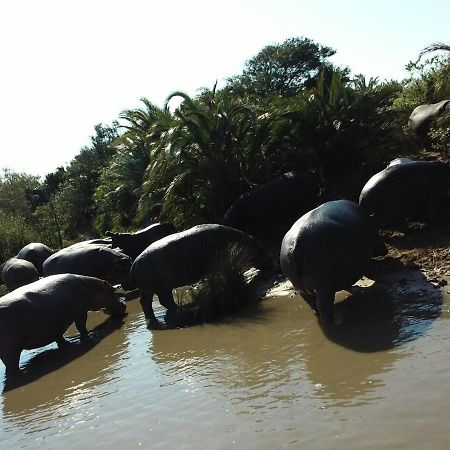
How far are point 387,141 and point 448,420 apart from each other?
34.9 feet

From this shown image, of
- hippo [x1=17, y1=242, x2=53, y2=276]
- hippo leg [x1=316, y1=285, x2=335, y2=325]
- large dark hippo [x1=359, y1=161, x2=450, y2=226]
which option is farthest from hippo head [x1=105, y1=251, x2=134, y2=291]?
hippo leg [x1=316, y1=285, x2=335, y2=325]

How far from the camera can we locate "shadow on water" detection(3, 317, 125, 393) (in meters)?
8.16

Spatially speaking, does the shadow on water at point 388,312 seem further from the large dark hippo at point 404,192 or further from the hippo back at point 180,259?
the hippo back at point 180,259

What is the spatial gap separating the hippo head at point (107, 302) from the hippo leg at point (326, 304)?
16.8 feet

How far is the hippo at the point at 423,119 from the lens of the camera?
14.9 metres

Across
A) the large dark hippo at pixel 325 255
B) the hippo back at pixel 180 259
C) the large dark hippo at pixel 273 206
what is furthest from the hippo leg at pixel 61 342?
the large dark hippo at pixel 273 206

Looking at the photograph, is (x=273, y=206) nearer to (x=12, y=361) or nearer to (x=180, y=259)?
(x=180, y=259)

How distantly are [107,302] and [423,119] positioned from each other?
9.79 m

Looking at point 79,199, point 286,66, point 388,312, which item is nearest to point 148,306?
point 388,312

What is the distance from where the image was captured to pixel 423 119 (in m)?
15.3

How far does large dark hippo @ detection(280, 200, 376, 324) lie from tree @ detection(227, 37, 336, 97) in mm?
38418

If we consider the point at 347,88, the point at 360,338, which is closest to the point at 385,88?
the point at 347,88

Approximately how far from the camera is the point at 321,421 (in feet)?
14.7

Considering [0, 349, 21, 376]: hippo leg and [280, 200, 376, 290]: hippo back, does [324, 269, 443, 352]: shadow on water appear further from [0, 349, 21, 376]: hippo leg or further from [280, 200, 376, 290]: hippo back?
[0, 349, 21, 376]: hippo leg
